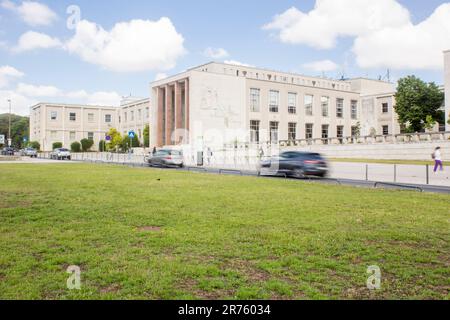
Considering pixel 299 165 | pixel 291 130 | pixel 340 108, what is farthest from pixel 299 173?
pixel 340 108

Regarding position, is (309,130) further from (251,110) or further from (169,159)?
(169,159)

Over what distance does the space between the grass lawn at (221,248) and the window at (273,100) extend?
2639 inches

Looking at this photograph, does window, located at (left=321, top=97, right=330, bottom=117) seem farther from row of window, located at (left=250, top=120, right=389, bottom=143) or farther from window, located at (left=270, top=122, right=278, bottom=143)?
window, located at (left=270, top=122, right=278, bottom=143)

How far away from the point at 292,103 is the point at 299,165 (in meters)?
57.4

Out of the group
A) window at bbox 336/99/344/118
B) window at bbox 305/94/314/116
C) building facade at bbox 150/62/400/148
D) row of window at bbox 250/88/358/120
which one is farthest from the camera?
window at bbox 336/99/344/118

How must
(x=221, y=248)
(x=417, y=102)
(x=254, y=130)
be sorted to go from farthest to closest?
(x=254, y=130), (x=417, y=102), (x=221, y=248)

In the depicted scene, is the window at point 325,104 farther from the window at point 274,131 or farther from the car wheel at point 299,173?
the car wheel at point 299,173

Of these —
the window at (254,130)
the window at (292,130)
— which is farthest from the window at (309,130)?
the window at (254,130)

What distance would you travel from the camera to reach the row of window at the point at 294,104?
250 feet

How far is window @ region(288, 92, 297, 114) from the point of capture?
80.6 meters

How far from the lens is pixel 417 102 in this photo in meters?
68.1

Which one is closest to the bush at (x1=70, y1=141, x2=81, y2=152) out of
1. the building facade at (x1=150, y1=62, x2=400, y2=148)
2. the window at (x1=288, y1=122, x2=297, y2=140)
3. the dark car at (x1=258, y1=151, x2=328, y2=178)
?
the building facade at (x1=150, y1=62, x2=400, y2=148)

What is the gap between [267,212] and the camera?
34.8ft
